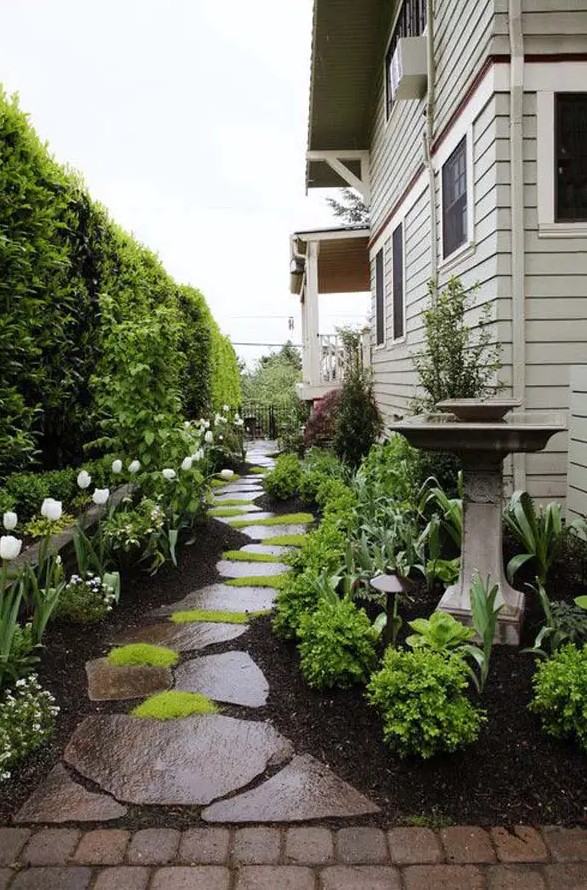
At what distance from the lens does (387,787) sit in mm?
2273

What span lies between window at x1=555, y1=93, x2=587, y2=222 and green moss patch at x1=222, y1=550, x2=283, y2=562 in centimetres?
310

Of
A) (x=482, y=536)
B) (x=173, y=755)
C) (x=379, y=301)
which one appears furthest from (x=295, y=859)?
(x=379, y=301)

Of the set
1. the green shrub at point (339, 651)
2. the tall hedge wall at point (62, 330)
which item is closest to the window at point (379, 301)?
the tall hedge wall at point (62, 330)

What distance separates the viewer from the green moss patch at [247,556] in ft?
16.8

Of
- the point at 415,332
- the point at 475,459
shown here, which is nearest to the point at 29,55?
the point at 415,332

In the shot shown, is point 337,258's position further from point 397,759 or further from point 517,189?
point 397,759

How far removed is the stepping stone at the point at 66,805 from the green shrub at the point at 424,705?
0.89 meters

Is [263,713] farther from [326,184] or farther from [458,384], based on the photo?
[326,184]

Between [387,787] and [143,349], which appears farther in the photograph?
[143,349]

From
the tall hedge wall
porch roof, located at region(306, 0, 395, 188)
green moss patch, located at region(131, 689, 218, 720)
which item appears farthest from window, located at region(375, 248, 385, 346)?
green moss patch, located at region(131, 689, 218, 720)

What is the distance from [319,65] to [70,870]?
9864 mm

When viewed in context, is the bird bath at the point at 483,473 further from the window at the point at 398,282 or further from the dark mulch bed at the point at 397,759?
the window at the point at 398,282

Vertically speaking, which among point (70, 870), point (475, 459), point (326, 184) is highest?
point (326, 184)

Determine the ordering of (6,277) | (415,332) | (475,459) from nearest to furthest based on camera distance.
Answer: (475,459) < (6,277) < (415,332)
